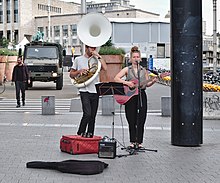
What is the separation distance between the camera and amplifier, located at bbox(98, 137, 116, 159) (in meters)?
9.36

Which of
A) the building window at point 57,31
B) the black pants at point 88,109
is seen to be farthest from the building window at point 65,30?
the black pants at point 88,109

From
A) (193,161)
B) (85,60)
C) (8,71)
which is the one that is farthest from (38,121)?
(8,71)

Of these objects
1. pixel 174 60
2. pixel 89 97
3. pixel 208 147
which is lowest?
pixel 208 147

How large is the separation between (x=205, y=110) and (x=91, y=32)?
614 centimetres

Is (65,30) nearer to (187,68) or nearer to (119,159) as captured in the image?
(187,68)

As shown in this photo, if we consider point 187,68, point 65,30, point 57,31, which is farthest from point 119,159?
point 57,31

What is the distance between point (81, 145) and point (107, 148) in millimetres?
582

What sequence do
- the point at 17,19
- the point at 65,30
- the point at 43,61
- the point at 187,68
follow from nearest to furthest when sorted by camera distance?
the point at 187,68, the point at 43,61, the point at 65,30, the point at 17,19

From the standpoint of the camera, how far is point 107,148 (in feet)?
30.8

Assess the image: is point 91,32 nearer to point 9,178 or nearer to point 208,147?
point 208,147

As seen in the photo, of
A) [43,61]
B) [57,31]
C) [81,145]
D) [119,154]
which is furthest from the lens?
[57,31]

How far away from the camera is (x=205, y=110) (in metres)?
15.9

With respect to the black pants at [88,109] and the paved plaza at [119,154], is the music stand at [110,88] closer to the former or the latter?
the black pants at [88,109]

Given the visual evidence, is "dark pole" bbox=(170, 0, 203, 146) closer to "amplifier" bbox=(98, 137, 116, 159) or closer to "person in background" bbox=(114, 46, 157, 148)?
"person in background" bbox=(114, 46, 157, 148)
